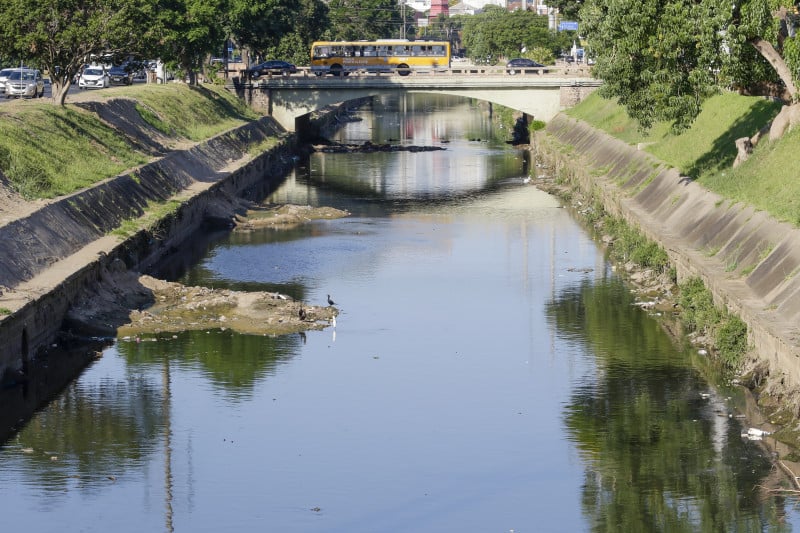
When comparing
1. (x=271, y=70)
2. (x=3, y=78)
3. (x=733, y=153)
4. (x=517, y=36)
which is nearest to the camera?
(x=733, y=153)

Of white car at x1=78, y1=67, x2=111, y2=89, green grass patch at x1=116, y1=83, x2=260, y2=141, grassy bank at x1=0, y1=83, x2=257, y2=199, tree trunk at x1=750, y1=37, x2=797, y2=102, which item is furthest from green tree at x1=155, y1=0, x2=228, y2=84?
tree trunk at x1=750, y1=37, x2=797, y2=102

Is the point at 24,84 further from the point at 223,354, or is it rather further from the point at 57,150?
the point at 223,354

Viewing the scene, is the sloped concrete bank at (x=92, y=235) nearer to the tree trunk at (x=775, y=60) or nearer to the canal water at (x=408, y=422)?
the canal water at (x=408, y=422)

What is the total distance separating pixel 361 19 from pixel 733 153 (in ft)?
443

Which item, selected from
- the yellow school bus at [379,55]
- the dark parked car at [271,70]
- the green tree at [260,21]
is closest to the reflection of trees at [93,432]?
the green tree at [260,21]

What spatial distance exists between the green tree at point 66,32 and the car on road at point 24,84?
12796mm

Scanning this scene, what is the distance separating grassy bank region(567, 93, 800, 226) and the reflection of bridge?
2657 cm

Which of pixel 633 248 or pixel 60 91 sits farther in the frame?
pixel 60 91

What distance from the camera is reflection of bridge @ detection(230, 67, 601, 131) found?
94.8 meters

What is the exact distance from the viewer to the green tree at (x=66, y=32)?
53281 millimetres

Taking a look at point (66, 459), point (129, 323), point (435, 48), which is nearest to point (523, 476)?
point (66, 459)

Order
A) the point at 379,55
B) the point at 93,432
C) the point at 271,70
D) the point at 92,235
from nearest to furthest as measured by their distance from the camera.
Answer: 1. the point at 93,432
2. the point at 92,235
3. the point at 271,70
4. the point at 379,55

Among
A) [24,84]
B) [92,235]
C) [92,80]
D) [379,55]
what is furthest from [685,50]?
[379,55]

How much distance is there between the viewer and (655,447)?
26688 millimetres
